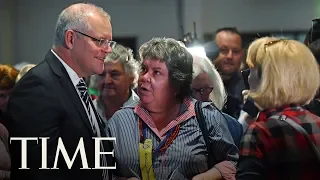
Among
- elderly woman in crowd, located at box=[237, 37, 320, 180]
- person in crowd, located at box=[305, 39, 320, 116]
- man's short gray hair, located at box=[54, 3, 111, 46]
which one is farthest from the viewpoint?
man's short gray hair, located at box=[54, 3, 111, 46]

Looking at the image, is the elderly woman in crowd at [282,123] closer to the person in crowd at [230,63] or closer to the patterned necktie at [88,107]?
the person in crowd at [230,63]

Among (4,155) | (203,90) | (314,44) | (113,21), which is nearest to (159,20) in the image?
(113,21)

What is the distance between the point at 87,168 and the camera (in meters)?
1.56

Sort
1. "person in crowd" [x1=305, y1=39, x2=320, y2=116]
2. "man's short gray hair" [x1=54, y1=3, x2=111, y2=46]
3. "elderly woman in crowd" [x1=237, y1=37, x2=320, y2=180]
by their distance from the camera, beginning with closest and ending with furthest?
1. "elderly woman in crowd" [x1=237, y1=37, x2=320, y2=180]
2. "person in crowd" [x1=305, y1=39, x2=320, y2=116]
3. "man's short gray hair" [x1=54, y1=3, x2=111, y2=46]

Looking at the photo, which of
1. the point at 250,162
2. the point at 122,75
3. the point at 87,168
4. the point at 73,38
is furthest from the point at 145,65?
the point at 250,162

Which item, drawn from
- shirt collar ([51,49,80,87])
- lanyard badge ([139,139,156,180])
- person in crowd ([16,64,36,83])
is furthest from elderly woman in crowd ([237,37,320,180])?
person in crowd ([16,64,36,83])

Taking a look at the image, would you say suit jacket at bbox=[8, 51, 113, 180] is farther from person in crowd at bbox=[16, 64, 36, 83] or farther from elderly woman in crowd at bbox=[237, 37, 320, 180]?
elderly woman in crowd at bbox=[237, 37, 320, 180]

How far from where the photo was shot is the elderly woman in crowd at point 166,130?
159 centimetres

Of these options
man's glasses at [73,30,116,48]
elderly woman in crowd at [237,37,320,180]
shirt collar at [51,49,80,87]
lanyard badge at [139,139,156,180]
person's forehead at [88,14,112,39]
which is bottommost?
lanyard badge at [139,139,156,180]

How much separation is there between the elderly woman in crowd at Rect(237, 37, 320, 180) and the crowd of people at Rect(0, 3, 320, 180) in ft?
0.09

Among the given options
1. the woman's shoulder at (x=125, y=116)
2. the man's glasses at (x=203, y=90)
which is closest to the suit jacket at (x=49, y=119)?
the woman's shoulder at (x=125, y=116)

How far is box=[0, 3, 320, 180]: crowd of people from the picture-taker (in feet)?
5.00

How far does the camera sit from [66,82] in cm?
155

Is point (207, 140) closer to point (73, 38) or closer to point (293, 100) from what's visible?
point (293, 100)
